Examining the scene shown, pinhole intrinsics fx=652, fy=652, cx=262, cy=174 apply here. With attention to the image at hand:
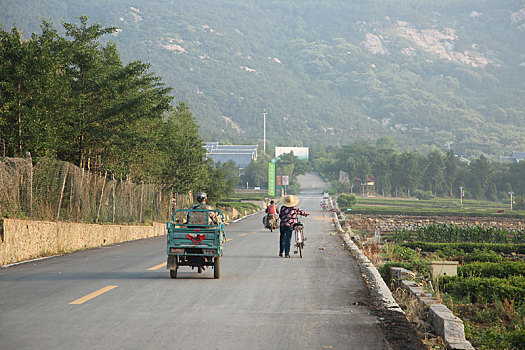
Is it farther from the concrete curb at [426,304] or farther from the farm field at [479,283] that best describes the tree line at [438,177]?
the concrete curb at [426,304]

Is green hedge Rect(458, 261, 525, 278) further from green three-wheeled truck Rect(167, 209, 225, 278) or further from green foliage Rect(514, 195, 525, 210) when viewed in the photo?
green foliage Rect(514, 195, 525, 210)

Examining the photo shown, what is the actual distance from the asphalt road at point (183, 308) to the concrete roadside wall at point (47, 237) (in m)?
1.07

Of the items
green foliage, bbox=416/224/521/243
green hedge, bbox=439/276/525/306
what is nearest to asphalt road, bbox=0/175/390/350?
green hedge, bbox=439/276/525/306

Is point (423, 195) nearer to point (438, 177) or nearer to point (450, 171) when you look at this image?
point (438, 177)

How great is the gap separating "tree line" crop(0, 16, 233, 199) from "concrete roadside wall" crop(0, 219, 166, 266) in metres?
2.59

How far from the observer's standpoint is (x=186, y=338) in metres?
7.88

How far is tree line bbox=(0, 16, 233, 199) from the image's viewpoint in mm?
21188

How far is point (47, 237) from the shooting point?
1961 centimetres

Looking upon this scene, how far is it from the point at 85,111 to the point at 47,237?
34.5ft

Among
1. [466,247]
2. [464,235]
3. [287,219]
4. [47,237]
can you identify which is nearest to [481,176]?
[464,235]

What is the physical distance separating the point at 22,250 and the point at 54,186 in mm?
4381

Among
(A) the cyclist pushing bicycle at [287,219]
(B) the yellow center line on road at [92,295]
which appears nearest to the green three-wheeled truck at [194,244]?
(B) the yellow center line on road at [92,295]

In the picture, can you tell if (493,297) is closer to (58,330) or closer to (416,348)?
(416,348)

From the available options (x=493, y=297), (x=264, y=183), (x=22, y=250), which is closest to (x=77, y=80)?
(x=22, y=250)
